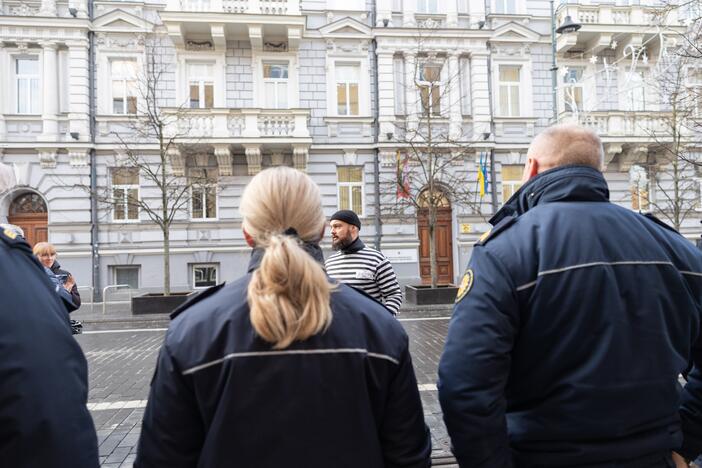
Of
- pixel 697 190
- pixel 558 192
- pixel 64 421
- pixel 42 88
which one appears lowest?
pixel 64 421

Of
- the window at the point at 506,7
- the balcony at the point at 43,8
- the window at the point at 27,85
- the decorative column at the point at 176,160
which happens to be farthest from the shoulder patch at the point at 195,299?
the window at the point at 506,7

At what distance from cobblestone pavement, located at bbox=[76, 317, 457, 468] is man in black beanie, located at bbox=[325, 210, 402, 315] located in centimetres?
126

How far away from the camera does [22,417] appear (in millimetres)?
1469

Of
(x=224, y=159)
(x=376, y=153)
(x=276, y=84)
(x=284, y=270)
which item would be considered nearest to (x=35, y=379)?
(x=284, y=270)

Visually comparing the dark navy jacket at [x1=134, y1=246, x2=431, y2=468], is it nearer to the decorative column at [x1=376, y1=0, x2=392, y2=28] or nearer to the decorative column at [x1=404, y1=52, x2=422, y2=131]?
the decorative column at [x1=404, y1=52, x2=422, y2=131]

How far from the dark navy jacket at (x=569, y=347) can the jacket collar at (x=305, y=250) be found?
1.89 ft

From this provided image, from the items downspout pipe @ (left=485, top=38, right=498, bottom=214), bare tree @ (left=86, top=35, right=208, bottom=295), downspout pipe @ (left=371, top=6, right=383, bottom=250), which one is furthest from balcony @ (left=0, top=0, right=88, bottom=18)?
downspout pipe @ (left=485, top=38, right=498, bottom=214)

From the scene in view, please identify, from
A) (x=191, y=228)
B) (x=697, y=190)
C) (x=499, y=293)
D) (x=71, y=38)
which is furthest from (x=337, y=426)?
(x=697, y=190)

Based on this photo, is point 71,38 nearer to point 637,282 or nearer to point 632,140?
point 637,282

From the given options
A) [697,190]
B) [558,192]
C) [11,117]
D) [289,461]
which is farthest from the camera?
[697,190]

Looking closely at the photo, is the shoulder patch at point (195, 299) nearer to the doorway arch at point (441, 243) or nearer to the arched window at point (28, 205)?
the doorway arch at point (441, 243)

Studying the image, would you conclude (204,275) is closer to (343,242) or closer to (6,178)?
(343,242)

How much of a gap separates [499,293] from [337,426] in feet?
2.37

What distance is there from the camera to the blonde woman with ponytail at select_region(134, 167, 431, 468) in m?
1.43
